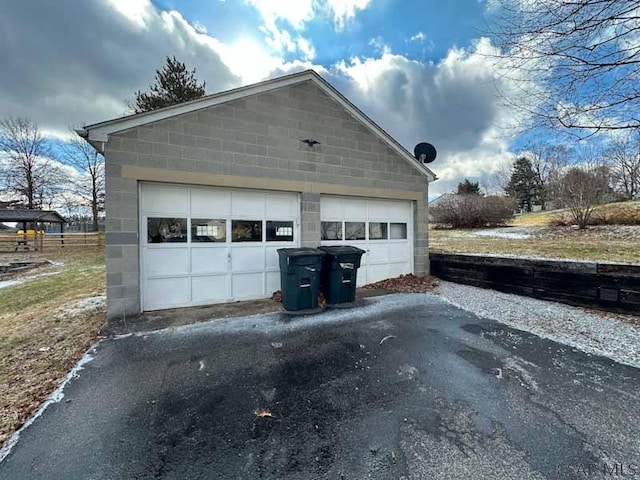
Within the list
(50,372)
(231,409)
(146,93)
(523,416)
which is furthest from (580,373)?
(146,93)

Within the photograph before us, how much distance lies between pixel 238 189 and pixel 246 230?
86cm

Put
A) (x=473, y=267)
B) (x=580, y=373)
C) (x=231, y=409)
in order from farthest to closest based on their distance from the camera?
(x=473, y=267), (x=580, y=373), (x=231, y=409)

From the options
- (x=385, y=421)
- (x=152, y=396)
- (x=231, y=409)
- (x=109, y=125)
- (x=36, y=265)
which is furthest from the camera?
(x=36, y=265)

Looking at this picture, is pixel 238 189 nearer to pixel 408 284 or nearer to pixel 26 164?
pixel 408 284

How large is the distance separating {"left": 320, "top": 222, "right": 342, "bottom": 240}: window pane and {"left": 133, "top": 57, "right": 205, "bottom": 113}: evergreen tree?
48.9 feet

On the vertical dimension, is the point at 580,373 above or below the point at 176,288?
below

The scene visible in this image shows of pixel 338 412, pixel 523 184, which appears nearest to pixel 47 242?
pixel 338 412

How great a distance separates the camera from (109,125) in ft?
15.2

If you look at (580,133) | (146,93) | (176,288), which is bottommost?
(176,288)

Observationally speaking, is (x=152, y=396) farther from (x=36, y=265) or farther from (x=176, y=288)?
(x=36, y=265)

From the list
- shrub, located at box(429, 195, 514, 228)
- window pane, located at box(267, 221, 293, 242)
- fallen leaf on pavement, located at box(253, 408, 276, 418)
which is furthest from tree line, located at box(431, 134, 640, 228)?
fallen leaf on pavement, located at box(253, 408, 276, 418)

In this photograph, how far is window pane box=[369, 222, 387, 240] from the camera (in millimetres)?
7375

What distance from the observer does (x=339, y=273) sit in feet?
18.6

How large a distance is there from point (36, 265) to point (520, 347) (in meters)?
18.3
